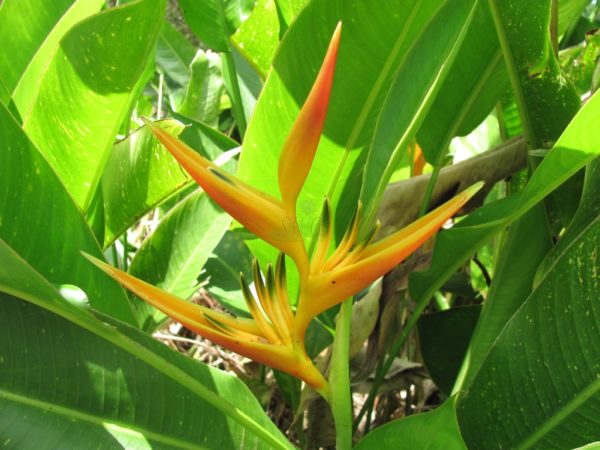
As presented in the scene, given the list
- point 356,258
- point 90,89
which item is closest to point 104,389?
point 356,258

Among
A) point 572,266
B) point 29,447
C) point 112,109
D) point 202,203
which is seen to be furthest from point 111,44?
point 572,266

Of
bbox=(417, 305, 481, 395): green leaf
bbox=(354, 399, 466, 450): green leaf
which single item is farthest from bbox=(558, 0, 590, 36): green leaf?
bbox=(354, 399, 466, 450): green leaf

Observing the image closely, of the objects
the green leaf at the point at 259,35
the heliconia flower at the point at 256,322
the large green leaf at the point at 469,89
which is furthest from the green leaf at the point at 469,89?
the heliconia flower at the point at 256,322

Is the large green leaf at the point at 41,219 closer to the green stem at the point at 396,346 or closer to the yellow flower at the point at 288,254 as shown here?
the yellow flower at the point at 288,254

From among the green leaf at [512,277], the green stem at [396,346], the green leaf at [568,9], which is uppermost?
the green leaf at [568,9]

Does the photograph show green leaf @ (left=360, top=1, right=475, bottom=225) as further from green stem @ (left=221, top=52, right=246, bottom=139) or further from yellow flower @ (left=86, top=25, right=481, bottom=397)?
green stem @ (left=221, top=52, right=246, bottom=139)

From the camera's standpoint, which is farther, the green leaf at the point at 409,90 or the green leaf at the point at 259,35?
the green leaf at the point at 259,35
